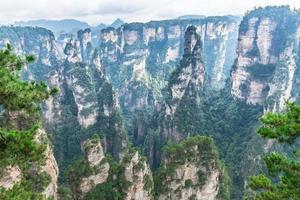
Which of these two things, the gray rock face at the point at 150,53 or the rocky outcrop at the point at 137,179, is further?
the gray rock face at the point at 150,53

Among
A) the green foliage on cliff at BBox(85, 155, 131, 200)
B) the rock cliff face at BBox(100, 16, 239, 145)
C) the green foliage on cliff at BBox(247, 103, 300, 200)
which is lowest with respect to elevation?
the rock cliff face at BBox(100, 16, 239, 145)

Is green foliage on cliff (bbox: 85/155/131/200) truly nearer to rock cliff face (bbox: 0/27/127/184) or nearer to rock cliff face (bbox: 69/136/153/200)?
rock cliff face (bbox: 69/136/153/200)

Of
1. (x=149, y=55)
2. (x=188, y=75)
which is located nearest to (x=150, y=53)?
(x=149, y=55)

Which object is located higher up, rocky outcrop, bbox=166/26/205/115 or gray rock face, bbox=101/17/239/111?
rocky outcrop, bbox=166/26/205/115

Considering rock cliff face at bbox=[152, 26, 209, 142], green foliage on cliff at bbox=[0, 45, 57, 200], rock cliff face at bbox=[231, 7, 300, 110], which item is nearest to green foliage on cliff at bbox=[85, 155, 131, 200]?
green foliage on cliff at bbox=[0, 45, 57, 200]

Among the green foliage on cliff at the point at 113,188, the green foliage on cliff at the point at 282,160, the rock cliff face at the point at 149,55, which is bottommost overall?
the rock cliff face at the point at 149,55

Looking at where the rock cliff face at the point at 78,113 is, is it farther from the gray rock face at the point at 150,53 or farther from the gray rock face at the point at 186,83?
the gray rock face at the point at 150,53

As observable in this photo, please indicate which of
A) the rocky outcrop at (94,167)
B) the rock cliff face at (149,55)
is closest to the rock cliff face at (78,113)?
the rocky outcrop at (94,167)

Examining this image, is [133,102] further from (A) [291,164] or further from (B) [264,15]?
(A) [291,164]

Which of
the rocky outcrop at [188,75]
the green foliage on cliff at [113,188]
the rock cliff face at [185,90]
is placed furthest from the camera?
the rocky outcrop at [188,75]
